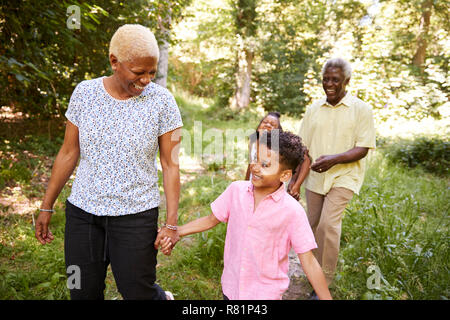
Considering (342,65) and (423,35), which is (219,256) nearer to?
(342,65)

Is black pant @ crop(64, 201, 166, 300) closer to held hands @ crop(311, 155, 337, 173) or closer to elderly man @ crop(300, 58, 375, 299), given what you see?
held hands @ crop(311, 155, 337, 173)

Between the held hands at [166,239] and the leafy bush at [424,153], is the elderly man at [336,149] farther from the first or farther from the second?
the leafy bush at [424,153]

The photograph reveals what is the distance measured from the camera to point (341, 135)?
3.03 metres

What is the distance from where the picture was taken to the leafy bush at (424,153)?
24.8 ft

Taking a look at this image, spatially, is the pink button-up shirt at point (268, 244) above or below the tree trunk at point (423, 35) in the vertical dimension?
below

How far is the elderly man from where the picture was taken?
2930mm

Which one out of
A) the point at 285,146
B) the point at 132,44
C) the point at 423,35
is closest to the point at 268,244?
the point at 285,146

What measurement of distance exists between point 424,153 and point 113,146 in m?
7.98

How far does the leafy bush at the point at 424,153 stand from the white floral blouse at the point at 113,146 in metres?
6.92

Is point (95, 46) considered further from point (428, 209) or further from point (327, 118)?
point (428, 209)

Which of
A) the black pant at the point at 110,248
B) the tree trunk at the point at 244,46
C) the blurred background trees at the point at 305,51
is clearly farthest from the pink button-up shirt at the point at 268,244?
the tree trunk at the point at 244,46
